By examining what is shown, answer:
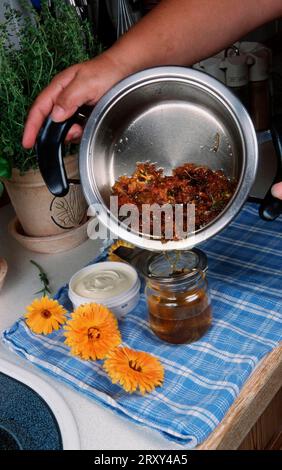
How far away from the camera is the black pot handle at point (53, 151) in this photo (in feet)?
2.49

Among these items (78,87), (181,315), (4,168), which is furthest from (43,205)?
(181,315)

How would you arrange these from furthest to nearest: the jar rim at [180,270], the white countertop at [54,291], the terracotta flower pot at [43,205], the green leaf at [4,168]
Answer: the terracotta flower pot at [43,205] < the green leaf at [4,168] < the jar rim at [180,270] < the white countertop at [54,291]

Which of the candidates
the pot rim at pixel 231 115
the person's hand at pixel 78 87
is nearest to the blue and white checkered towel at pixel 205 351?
the pot rim at pixel 231 115

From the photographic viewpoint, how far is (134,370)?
26.8 inches

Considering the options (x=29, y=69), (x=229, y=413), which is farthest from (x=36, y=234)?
(x=229, y=413)

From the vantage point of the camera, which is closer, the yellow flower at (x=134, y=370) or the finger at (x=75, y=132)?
the yellow flower at (x=134, y=370)

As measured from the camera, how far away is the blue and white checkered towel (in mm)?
643

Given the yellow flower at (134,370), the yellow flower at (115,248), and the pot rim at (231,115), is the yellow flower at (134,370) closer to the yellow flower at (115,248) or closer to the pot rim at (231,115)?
the pot rim at (231,115)

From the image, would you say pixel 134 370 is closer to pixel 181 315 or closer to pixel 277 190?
pixel 181 315

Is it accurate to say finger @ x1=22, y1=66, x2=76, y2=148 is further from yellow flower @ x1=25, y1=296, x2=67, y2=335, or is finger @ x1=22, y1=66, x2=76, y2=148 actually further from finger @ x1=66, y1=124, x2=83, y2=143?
yellow flower @ x1=25, y1=296, x2=67, y2=335

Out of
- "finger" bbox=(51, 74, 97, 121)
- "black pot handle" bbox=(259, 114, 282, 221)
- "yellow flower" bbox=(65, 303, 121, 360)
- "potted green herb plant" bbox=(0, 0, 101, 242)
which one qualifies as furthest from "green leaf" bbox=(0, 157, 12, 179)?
"black pot handle" bbox=(259, 114, 282, 221)

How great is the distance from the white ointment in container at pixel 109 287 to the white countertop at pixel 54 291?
9 cm

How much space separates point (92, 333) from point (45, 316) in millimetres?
95

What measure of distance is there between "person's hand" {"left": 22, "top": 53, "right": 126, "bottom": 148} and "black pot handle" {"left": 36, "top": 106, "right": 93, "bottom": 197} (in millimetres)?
51
